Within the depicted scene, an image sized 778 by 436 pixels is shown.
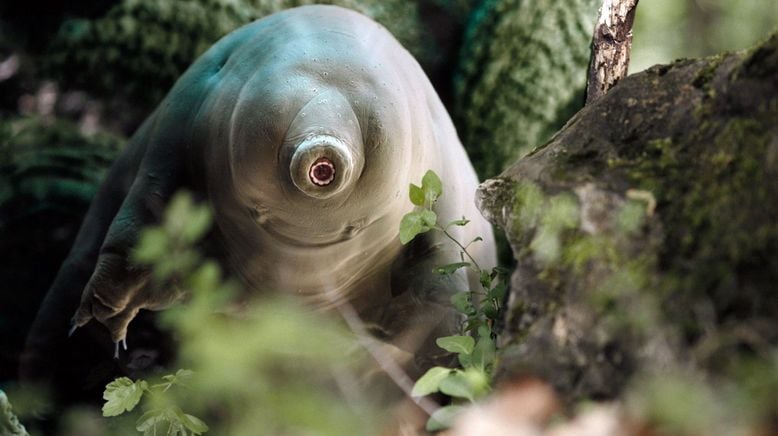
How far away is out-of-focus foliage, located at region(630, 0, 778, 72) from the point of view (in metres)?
3.18

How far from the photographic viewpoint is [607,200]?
1104 mm

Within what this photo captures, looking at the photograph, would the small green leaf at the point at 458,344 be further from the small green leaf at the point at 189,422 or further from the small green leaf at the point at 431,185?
the small green leaf at the point at 189,422

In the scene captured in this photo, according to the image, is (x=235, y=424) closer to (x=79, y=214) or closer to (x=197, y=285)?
(x=197, y=285)

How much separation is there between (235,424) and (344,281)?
1.32m

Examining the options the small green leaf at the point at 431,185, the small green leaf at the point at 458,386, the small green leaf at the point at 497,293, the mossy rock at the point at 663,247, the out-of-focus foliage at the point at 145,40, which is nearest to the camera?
the mossy rock at the point at 663,247

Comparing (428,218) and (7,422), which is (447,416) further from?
(7,422)

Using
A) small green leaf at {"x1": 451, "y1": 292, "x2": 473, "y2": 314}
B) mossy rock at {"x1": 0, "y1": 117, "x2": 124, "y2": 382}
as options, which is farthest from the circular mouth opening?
mossy rock at {"x1": 0, "y1": 117, "x2": 124, "y2": 382}

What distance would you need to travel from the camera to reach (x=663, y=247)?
104 centimetres

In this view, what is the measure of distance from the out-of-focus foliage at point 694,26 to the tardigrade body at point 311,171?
1.24 metres

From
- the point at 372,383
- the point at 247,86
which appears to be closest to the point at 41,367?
the point at 372,383

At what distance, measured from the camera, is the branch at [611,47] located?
1.67m

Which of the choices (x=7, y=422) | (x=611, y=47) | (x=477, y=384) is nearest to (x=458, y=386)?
(x=477, y=384)

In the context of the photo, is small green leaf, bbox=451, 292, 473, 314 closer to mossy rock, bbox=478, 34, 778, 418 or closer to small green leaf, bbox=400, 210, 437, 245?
small green leaf, bbox=400, 210, 437, 245

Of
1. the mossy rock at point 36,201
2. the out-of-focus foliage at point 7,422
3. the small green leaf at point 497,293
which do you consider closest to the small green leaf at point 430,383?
the small green leaf at point 497,293
